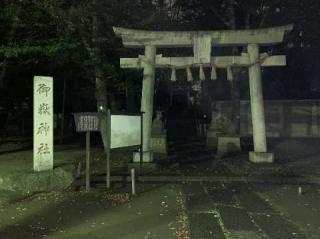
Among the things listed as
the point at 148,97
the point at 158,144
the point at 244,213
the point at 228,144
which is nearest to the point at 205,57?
the point at 148,97

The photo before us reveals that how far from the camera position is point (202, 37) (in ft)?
48.6

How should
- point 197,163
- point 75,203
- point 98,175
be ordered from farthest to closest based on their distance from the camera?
point 197,163 → point 98,175 → point 75,203

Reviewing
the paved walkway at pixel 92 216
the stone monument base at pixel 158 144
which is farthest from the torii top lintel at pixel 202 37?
the paved walkway at pixel 92 216

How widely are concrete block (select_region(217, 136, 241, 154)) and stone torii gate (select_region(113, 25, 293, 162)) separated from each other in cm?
432

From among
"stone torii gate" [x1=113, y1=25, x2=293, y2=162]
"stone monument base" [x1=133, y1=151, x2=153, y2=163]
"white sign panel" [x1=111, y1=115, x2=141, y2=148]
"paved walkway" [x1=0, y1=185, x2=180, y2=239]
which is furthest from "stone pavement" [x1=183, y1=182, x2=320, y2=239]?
"stone torii gate" [x1=113, y1=25, x2=293, y2=162]

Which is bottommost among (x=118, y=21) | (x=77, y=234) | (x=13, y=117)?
(x=77, y=234)

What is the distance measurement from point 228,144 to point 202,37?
6404 millimetres

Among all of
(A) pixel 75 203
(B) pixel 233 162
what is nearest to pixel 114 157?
(B) pixel 233 162

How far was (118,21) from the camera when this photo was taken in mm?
17234

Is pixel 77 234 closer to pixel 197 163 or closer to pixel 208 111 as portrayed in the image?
pixel 197 163

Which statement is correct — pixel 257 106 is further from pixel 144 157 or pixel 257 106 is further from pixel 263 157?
pixel 144 157

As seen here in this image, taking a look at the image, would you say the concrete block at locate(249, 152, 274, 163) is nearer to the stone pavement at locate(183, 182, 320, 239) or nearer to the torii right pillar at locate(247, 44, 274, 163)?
the torii right pillar at locate(247, 44, 274, 163)

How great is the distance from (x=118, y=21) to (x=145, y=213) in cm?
1046

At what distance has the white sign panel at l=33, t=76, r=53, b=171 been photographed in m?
10.9
